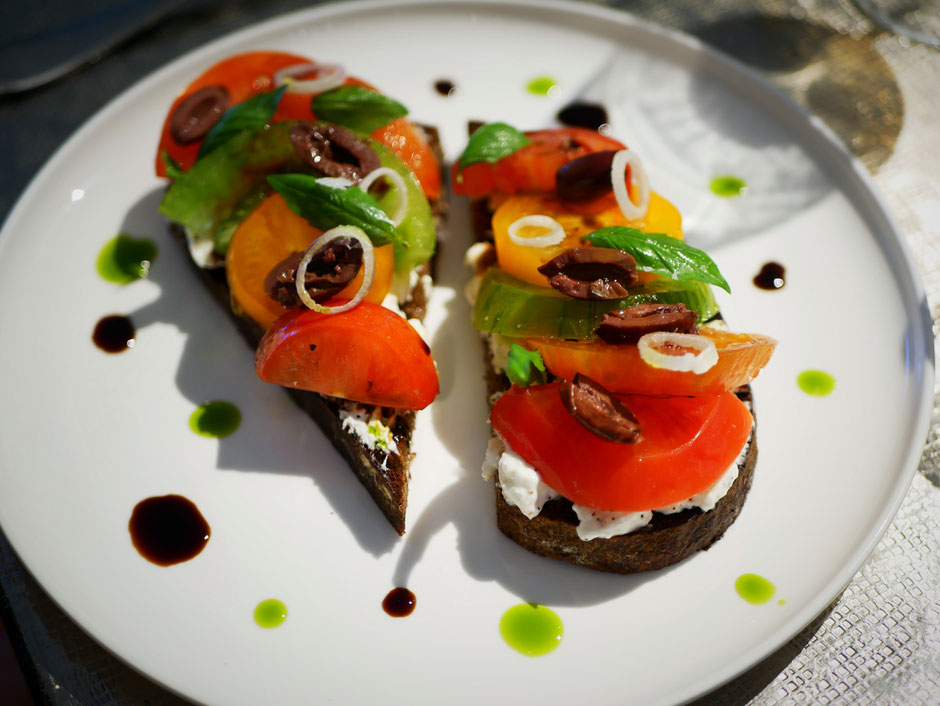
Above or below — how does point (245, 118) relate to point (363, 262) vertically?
above

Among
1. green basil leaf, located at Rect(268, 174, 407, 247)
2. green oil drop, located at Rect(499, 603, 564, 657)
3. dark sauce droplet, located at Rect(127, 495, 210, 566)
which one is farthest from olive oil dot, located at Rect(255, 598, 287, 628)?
green basil leaf, located at Rect(268, 174, 407, 247)

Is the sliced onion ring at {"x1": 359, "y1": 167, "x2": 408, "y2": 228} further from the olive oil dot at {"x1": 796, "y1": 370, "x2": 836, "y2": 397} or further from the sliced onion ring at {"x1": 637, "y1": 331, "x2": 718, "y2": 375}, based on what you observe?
the olive oil dot at {"x1": 796, "y1": 370, "x2": 836, "y2": 397}

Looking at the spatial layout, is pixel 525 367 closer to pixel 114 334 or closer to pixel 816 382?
pixel 816 382

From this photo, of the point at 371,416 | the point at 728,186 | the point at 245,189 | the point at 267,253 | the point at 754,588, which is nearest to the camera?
the point at 754,588

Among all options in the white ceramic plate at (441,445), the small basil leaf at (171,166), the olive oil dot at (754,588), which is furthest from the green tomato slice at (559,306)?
the small basil leaf at (171,166)

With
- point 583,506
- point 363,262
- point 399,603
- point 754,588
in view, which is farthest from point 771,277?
point 399,603

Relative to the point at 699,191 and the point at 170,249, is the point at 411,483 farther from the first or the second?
the point at 699,191
